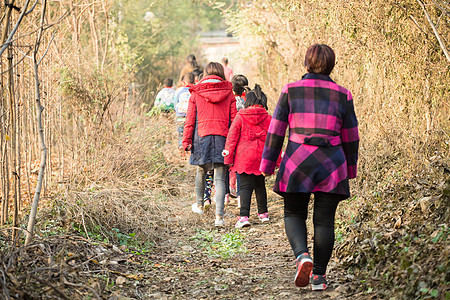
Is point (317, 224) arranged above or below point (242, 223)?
above

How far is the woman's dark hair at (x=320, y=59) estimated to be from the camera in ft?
13.7

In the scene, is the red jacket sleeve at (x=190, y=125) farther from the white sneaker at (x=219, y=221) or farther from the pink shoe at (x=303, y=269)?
the pink shoe at (x=303, y=269)

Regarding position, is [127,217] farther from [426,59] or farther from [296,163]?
[426,59]

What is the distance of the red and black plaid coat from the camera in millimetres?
4105

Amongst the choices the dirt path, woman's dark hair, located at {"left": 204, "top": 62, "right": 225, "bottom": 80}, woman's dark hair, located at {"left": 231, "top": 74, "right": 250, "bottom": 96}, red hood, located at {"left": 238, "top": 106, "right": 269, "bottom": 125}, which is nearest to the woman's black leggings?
the dirt path

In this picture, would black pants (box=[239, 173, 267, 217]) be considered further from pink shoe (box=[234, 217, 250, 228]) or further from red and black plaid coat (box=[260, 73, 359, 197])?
red and black plaid coat (box=[260, 73, 359, 197])

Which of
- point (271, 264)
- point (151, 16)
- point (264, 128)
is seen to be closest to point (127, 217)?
point (271, 264)

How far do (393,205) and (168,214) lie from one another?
2654mm

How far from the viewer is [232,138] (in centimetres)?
693

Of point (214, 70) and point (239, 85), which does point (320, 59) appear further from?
point (239, 85)

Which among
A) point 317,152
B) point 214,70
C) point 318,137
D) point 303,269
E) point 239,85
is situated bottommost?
point 303,269

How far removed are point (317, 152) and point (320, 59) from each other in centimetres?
69

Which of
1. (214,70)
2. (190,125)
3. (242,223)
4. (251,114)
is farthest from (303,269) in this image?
(214,70)

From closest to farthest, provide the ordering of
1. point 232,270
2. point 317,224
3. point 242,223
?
point 317,224 < point 232,270 < point 242,223
